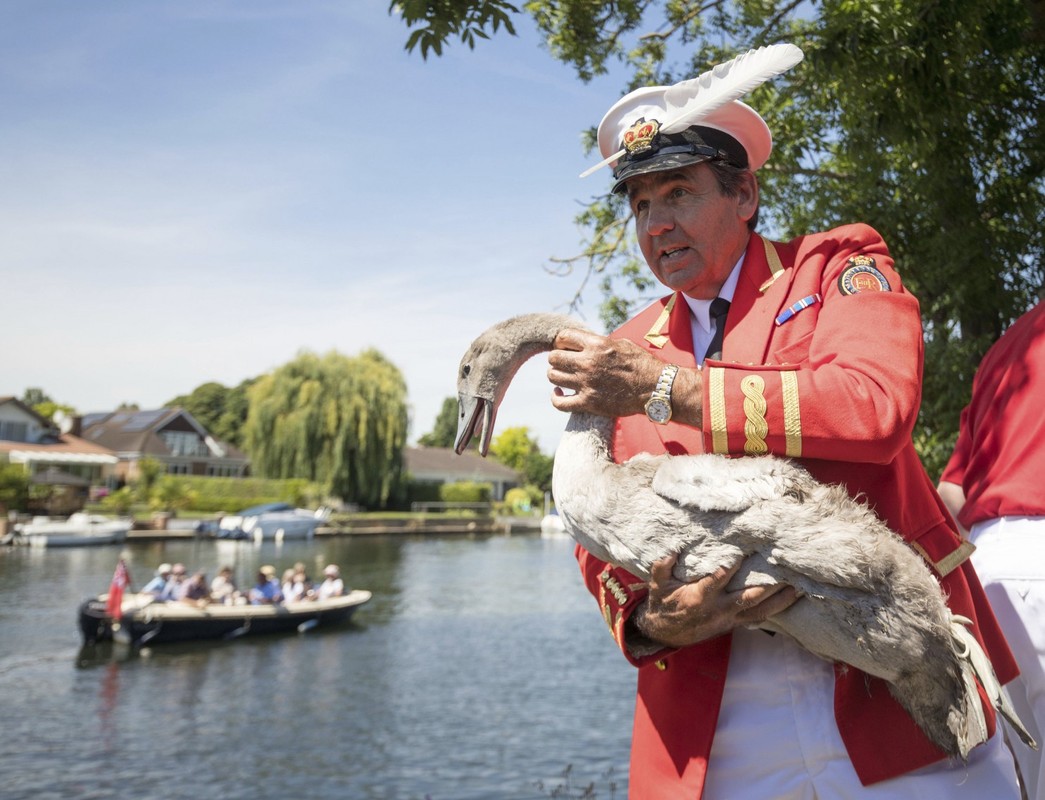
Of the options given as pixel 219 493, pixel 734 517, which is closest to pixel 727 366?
pixel 734 517

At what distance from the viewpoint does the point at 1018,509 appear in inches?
124

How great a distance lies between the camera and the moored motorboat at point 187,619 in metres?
27.3

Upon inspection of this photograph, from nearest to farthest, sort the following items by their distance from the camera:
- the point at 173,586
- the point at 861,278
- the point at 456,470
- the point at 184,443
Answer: the point at 861,278
the point at 173,586
the point at 184,443
the point at 456,470

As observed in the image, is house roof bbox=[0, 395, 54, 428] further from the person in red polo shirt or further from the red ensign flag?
the person in red polo shirt

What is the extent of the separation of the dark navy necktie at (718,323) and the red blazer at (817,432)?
80mm

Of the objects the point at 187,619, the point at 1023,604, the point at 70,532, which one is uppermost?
the point at 1023,604

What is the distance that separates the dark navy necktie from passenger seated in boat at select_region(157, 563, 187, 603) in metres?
29.4

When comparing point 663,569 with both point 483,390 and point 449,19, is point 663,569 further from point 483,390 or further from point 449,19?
point 449,19

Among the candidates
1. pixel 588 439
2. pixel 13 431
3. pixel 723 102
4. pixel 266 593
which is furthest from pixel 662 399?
pixel 13 431

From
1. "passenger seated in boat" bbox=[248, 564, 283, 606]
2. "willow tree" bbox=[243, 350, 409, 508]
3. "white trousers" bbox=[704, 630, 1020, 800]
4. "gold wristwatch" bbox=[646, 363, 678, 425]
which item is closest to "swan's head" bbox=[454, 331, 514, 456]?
"gold wristwatch" bbox=[646, 363, 678, 425]

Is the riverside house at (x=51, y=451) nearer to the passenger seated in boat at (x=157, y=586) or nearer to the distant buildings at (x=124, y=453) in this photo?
the distant buildings at (x=124, y=453)

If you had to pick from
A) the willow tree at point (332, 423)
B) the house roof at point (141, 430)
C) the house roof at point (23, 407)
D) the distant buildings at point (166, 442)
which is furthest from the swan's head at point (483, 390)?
the house roof at point (141, 430)

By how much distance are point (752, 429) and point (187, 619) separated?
28.6 meters

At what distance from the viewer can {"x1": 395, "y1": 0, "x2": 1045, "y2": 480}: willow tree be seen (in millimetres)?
6000
